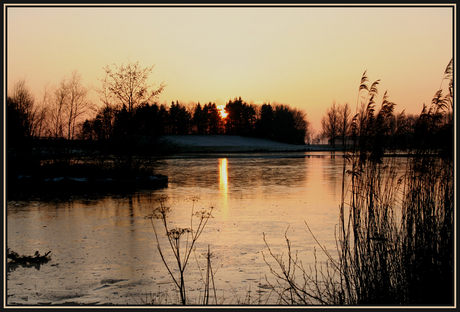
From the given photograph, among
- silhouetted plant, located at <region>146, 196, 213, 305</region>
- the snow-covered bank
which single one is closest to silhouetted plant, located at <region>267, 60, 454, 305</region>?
silhouetted plant, located at <region>146, 196, 213, 305</region>

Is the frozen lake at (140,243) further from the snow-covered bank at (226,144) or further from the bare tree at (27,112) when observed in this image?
the snow-covered bank at (226,144)

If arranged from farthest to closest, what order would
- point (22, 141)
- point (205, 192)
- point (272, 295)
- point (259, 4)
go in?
point (22, 141) → point (205, 192) → point (272, 295) → point (259, 4)

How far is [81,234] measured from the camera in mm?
10445

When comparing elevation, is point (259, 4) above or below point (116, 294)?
above

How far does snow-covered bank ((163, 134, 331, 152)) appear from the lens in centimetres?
8756

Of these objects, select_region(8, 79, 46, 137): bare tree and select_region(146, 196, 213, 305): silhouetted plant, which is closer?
select_region(146, 196, 213, 305): silhouetted plant

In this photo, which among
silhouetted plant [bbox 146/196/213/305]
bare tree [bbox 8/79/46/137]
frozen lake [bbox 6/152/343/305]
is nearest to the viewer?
silhouetted plant [bbox 146/196/213/305]

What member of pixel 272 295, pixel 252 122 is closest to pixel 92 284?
pixel 272 295

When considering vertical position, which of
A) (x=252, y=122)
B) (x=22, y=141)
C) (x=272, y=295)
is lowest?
(x=272, y=295)

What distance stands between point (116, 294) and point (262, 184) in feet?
52.6

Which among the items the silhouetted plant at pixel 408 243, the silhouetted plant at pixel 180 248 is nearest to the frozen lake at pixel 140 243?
the silhouetted plant at pixel 180 248

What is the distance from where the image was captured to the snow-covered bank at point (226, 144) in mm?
87562

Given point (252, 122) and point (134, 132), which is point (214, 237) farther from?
point (252, 122)

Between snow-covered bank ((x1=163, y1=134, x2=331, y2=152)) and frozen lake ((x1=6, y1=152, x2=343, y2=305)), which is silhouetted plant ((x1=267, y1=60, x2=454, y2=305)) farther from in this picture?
snow-covered bank ((x1=163, y1=134, x2=331, y2=152))
